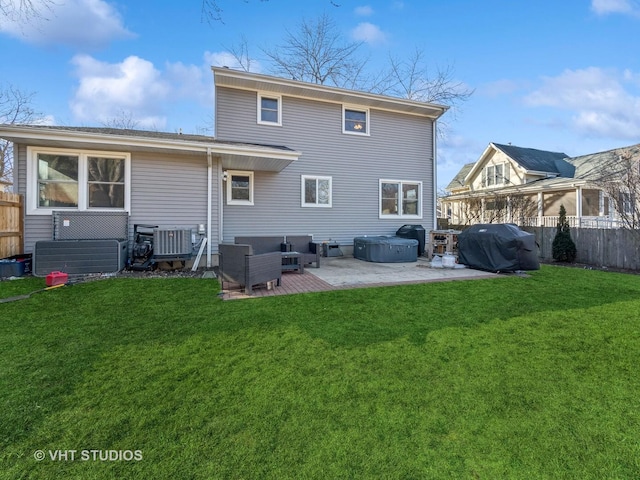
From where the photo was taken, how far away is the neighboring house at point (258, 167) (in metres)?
6.99

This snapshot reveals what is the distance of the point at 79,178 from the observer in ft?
23.3

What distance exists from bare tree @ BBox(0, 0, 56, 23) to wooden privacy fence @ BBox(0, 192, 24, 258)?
11.9 feet

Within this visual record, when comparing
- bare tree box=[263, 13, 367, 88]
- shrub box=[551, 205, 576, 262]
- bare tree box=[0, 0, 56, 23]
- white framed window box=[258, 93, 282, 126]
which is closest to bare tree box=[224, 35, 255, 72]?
bare tree box=[263, 13, 367, 88]

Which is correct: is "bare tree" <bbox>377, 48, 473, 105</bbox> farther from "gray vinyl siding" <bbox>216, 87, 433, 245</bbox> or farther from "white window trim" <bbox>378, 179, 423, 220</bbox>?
"white window trim" <bbox>378, 179, 423, 220</bbox>

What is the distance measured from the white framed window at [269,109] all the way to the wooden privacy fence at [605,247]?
9.85 m

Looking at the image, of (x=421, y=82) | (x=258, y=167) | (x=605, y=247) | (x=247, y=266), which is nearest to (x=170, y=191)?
(x=258, y=167)

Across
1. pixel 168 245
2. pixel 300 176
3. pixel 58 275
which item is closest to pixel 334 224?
pixel 300 176

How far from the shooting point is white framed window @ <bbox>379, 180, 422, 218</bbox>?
1139 centimetres

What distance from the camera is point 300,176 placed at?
1017cm

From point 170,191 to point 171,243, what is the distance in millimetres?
1557

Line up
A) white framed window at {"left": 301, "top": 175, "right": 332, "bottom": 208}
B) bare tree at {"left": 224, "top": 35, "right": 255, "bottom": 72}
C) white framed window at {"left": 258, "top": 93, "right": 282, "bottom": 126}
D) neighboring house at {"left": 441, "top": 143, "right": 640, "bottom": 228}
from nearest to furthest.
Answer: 1. white framed window at {"left": 258, "top": 93, "right": 282, "bottom": 126}
2. white framed window at {"left": 301, "top": 175, "right": 332, "bottom": 208}
3. neighboring house at {"left": 441, "top": 143, "right": 640, "bottom": 228}
4. bare tree at {"left": 224, "top": 35, "right": 255, "bottom": 72}

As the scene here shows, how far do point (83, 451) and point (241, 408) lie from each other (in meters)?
0.89

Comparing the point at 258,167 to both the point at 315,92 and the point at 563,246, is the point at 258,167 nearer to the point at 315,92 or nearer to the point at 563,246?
the point at 315,92

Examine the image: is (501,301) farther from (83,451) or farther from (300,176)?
(300,176)
